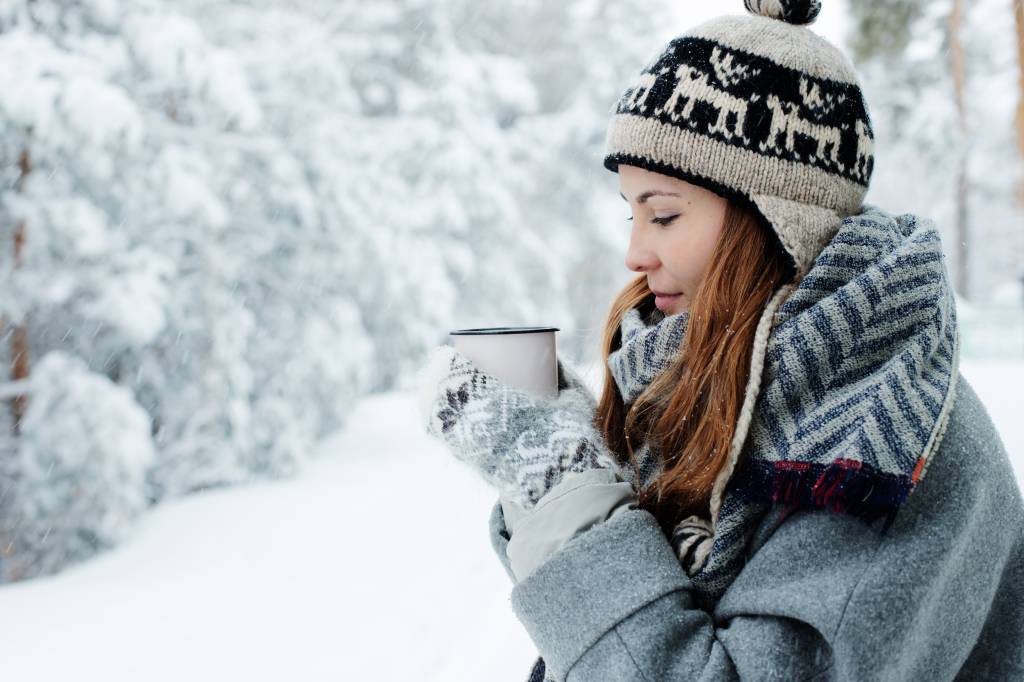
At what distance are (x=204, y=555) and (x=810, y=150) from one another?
501cm

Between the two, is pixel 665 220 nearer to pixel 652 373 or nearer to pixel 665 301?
pixel 665 301

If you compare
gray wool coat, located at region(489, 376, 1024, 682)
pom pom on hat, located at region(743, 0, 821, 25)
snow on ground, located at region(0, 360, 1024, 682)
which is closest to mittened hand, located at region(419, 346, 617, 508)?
gray wool coat, located at region(489, 376, 1024, 682)

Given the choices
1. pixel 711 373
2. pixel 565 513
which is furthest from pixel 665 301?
pixel 565 513

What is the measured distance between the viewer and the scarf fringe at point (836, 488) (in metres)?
0.90

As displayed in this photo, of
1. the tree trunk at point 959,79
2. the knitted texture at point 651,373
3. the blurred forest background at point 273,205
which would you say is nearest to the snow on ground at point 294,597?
the blurred forest background at point 273,205

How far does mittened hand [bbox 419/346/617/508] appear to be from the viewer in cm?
112

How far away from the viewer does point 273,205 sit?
24.9 ft

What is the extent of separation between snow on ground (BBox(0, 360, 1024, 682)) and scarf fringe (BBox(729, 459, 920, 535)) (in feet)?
3.88

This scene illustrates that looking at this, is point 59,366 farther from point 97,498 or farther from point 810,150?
point 810,150

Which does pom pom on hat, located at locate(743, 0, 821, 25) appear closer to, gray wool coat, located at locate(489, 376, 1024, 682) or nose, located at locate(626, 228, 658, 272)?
nose, located at locate(626, 228, 658, 272)

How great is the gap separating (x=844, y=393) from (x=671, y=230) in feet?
1.31

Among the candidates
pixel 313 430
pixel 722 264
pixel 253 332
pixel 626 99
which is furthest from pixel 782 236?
pixel 313 430

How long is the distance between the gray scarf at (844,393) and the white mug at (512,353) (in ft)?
1.11

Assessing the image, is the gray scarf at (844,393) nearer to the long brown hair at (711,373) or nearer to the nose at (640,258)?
the long brown hair at (711,373)
